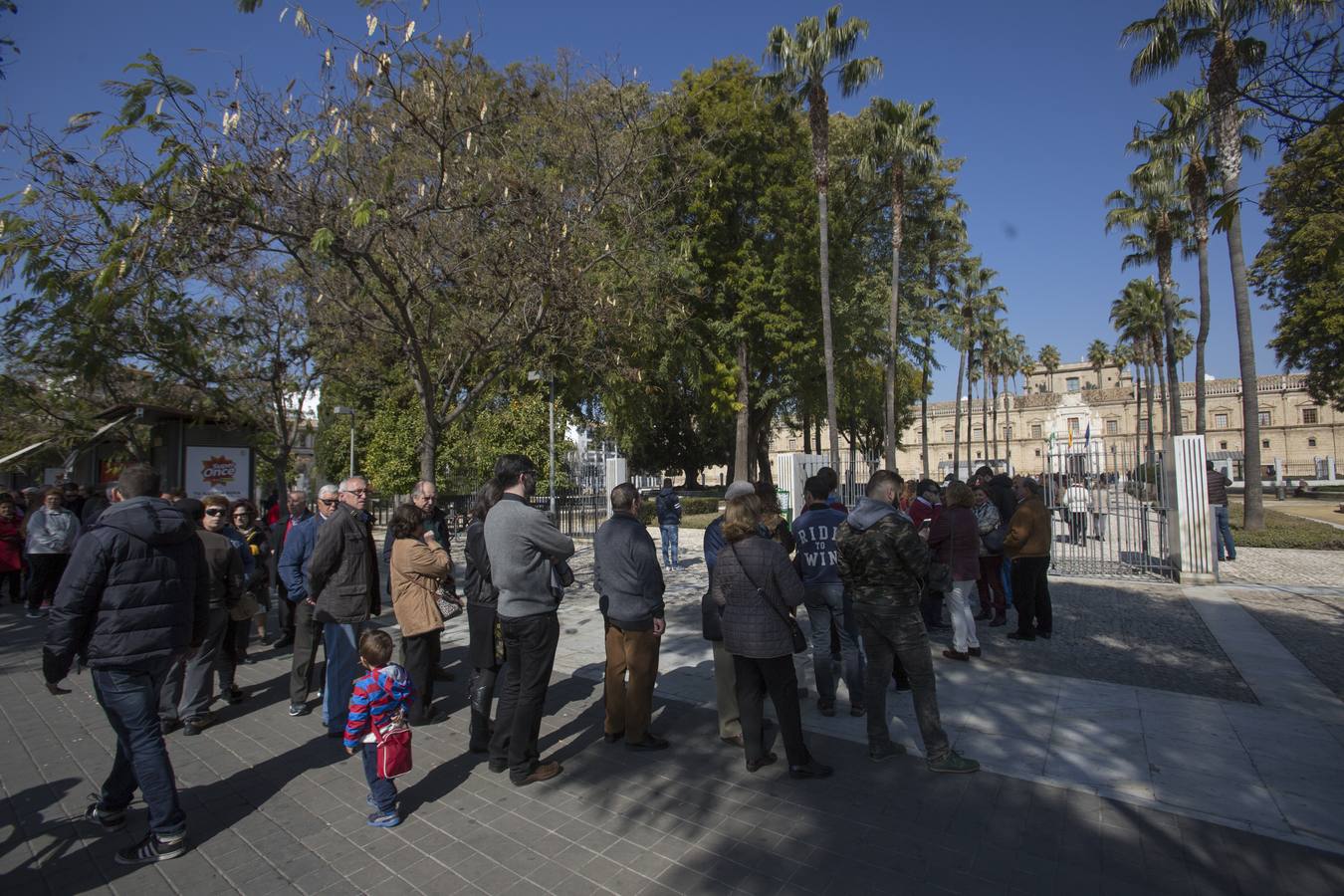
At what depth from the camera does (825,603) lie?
213 inches

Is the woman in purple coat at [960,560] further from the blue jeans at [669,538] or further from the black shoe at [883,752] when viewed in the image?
the blue jeans at [669,538]

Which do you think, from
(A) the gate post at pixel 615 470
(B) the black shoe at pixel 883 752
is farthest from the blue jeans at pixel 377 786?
(A) the gate post at pixel 615 470

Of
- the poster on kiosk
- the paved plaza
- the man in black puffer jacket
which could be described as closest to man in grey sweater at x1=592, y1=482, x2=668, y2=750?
the paved plaza

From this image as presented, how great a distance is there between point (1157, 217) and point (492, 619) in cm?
3023

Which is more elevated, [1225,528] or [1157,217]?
[1157,217]

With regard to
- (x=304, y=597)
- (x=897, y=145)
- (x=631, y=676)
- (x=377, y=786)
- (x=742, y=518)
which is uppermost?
(x=897, y=145)

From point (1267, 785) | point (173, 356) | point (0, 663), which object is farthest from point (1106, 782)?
point (173, 356)

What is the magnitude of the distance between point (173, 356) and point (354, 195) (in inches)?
197

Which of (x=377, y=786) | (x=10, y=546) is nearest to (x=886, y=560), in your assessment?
(x=377, y=786)

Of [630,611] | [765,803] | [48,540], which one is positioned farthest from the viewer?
[48,540]

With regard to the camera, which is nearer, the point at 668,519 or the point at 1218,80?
the point at 1218,80

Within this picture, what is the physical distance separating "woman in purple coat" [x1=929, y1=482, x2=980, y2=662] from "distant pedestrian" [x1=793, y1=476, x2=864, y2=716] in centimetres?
187

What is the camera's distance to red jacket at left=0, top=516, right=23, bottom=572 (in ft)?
34.4

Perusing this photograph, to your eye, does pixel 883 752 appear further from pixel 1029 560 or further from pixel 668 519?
pixel 668 519
